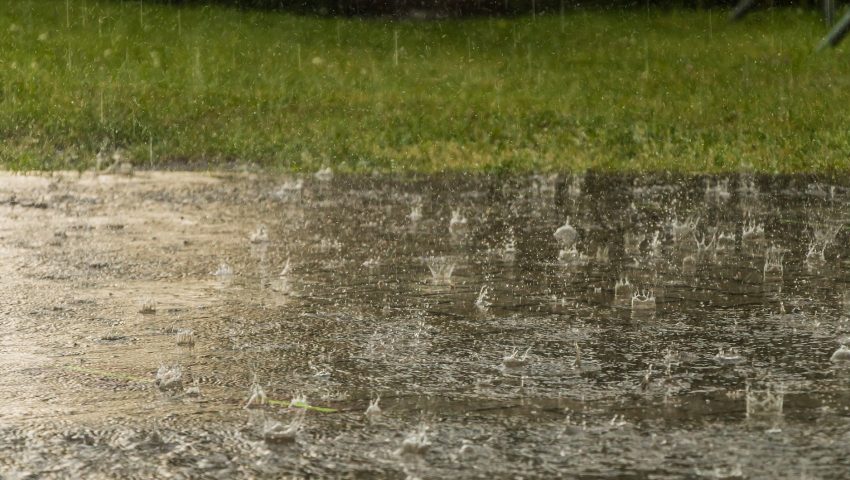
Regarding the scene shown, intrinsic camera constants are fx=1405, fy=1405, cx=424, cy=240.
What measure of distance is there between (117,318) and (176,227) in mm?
3567

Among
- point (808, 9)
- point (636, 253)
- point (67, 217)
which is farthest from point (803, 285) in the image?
point (808, 9)

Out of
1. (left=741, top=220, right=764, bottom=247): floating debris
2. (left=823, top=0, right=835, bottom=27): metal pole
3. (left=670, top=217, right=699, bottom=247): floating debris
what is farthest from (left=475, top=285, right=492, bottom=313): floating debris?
(left=823, top=0, right=835, bottom=27): metal pole

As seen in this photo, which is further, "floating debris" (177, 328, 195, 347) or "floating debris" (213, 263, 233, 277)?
"floating debris" (213, 263, 233, 277)

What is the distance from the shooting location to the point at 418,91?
17.8m

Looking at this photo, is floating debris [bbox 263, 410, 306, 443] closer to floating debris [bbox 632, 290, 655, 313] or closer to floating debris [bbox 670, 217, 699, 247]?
floating debris [bbox 632, 290, 655, 313]

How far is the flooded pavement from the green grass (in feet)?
A: 9.81

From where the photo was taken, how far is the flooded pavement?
14.6ft

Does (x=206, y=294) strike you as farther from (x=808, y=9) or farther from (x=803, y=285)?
(x=808, y=9)

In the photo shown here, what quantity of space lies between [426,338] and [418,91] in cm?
1168

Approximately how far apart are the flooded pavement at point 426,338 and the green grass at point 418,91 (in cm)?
299

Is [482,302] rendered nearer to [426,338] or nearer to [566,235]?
[426,338]

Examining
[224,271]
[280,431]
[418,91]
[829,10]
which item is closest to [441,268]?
[224,271]

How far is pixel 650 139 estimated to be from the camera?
1500 cm

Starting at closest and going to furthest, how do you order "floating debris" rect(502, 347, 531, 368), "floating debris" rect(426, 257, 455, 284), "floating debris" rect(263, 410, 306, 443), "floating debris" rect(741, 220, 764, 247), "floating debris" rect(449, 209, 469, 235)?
"floating debris" rect(263, 410, 306, 443) → "floating debris" rect(502, 347, 531, 368) → "floating debris" rect(426, 257, 455, 284) → "floating debris" rect(741, 220, 764, 247) → "floating debris" rect(449, 209, 469, 235)
